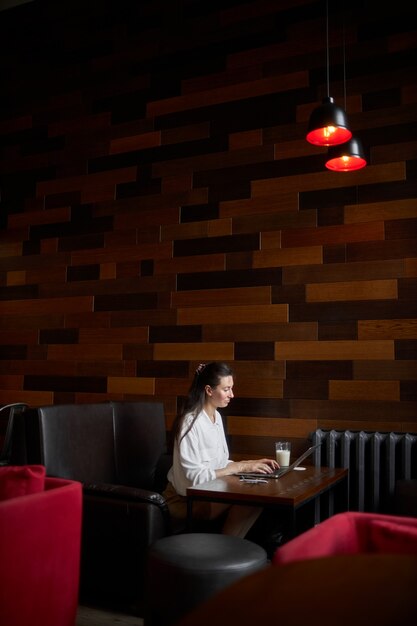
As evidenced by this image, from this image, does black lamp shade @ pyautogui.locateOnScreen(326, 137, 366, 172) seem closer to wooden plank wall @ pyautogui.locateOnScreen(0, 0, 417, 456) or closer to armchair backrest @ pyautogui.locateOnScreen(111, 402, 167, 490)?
wooden plank wall @ pyautogui.locateOnScreen(0, 0, 417, 456)

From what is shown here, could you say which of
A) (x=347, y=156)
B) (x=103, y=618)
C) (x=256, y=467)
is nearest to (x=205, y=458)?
(x=256, y=467)

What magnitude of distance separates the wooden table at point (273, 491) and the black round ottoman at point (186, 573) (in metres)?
0.37

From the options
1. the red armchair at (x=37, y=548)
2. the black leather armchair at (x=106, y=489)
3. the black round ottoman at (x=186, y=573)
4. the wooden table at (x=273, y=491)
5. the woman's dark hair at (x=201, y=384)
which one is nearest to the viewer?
the red armchair at (x=37, y=548)

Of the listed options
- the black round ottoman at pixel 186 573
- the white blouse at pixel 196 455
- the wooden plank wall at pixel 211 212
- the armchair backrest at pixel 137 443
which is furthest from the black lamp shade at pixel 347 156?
the black round ottoman at pixel 186 573

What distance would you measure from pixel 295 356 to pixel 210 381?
36.1 inches

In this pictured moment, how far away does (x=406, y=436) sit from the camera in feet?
12.5

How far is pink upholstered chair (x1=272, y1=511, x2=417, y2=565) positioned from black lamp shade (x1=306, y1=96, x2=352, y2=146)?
2135mm

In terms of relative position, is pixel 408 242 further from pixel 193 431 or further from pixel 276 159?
pixel 193 431

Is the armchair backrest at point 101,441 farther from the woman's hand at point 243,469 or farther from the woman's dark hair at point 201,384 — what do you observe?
the woman's hand at point 243,469

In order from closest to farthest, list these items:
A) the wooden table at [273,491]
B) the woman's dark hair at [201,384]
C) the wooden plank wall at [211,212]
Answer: the wooden table at [273,491]
the woman's dark hair at [201,384]
the wooden plank wall at [211,212]

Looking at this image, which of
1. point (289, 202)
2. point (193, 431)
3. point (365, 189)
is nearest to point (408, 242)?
point (365, 189)

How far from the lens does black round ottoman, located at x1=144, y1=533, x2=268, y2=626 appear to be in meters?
2.25

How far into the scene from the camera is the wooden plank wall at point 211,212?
4148 millimetres

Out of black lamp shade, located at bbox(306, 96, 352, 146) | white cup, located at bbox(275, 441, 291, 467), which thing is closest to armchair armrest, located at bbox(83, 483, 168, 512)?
white cup, located at bbox(275, 441, 291, 467)
